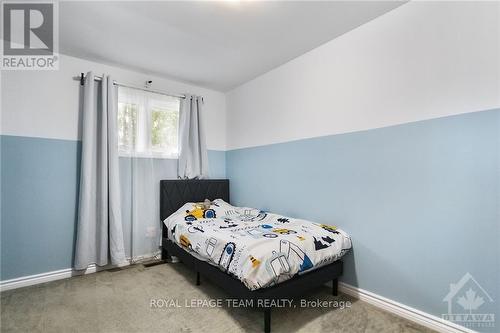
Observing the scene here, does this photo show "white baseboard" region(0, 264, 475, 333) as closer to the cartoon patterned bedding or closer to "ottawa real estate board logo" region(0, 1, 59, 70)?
the cartoon patterned bedding

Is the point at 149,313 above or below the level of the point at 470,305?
below

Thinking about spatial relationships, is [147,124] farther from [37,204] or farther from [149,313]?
[149,313]

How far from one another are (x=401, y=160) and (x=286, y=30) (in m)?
1.60

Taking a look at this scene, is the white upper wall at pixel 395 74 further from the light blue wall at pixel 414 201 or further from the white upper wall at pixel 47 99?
the white upper wall at pixel 47 99

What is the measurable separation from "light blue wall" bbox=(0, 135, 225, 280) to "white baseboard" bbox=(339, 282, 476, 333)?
3.05m

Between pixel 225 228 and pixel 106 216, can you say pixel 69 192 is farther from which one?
pixel 225 228

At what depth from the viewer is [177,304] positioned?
7.02ft

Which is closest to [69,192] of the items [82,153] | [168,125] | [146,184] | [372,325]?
[82,153]

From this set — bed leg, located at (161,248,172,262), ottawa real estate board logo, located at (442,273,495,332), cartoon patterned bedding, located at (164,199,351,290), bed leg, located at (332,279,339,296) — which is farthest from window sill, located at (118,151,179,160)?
ottawa real estate board logo, located at (442,273,495,332)

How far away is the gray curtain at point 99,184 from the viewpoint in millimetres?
2697

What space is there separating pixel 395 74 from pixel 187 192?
2.79 meters

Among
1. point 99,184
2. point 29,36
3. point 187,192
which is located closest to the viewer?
point 29,36

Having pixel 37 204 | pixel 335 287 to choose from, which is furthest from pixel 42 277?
pixel 335 287

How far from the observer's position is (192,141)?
362cm
